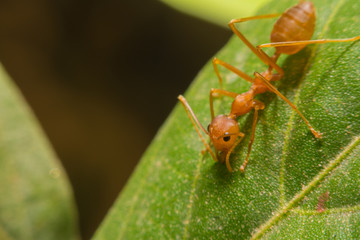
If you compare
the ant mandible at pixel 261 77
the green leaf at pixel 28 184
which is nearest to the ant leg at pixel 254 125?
the ant mandible at pixel 261 77

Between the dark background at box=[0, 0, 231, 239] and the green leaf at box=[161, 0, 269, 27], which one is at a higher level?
the green leaf at box=[161, 0, 269, 27]

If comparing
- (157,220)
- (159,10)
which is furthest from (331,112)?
(159,10)

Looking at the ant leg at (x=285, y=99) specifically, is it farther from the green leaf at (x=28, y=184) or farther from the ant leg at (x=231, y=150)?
the green leaf at (x=28, y=184)

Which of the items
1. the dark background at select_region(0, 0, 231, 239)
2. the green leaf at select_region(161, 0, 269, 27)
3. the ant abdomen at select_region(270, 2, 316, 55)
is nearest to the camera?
the ant abdomen at select_region(270, 2, 316, 55)

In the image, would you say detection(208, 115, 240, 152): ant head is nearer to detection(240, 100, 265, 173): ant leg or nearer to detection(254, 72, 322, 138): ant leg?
detection(240, 100, 265, 173): ant leg

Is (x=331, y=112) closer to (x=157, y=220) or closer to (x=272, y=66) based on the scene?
(x=272, y=66)

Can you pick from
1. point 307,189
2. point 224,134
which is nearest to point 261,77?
point 224,134

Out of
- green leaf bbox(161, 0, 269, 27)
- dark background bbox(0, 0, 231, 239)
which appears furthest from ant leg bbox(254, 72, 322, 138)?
dark background bbox(0, 0, 231, 239)
